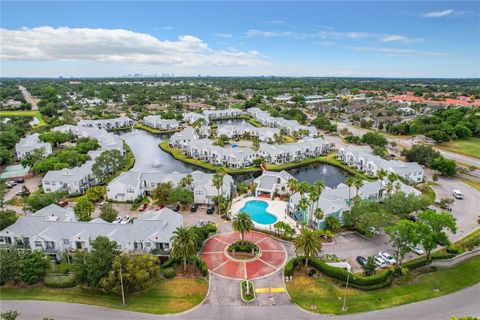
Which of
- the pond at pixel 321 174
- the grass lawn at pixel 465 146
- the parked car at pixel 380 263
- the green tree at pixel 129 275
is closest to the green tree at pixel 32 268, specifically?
the green tree at pixel 129 275

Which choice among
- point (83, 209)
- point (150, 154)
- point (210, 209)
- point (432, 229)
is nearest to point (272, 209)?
point (210, 209)

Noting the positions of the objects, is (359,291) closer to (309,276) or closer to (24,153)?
(309,276)

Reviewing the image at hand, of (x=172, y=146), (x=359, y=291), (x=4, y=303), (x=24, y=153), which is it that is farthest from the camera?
(x=172, y=146)

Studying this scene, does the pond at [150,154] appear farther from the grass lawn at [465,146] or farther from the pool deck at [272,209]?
the grass lawn at [465,146]

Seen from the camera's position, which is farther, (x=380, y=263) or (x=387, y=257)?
(x=387, y=257)

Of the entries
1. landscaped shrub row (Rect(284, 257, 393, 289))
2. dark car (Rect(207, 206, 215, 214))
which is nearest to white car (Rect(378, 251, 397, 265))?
landscaped shrub row (Rect(284, 257, 393, 289))

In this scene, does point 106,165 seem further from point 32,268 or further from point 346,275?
point 346,275

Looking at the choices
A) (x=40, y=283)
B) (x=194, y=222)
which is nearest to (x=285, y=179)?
(x=194, y=222)
